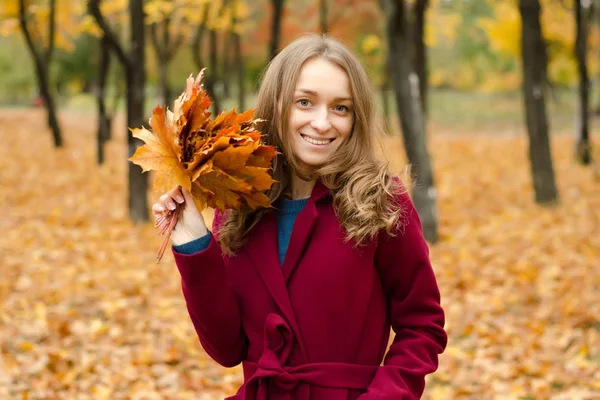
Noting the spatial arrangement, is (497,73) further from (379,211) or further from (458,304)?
(379,211)

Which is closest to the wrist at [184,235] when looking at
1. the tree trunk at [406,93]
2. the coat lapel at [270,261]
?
the coat lapel at [270,261]

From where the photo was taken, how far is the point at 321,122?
1980mm

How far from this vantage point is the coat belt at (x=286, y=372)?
6.23ft

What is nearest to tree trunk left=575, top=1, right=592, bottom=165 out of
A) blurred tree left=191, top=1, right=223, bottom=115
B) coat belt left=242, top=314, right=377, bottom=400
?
blurred tree left=191, top=1, right=223, bottom=115

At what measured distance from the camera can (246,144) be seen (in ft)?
5.94

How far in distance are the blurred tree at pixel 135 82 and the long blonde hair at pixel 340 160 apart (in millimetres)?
7601

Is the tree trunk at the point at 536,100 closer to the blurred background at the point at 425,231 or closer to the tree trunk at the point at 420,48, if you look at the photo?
the blurred background at the point at 425,231

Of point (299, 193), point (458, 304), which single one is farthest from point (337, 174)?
point (458, 304)

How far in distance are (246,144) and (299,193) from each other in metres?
0.38

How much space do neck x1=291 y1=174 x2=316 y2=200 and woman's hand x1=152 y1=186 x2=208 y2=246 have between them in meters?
0.36

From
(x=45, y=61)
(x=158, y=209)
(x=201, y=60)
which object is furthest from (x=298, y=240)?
(x=45, y=61)

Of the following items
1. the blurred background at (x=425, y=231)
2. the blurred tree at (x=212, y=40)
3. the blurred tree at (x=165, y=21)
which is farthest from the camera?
the blurred tree at (x=212, y=40)

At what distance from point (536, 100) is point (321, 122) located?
8.70m

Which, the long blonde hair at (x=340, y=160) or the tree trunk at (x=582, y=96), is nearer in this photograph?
the long blonde hair at (x=340, y=160)
